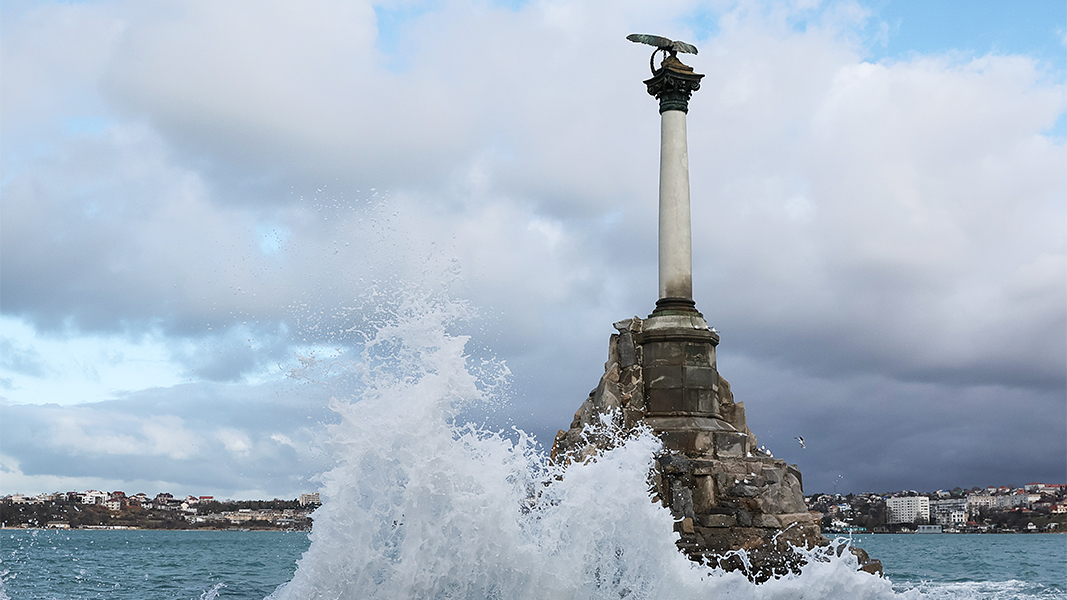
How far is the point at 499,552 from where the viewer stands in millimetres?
8031

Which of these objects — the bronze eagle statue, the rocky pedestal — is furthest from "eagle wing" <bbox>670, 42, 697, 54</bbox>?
the rocky pedestal

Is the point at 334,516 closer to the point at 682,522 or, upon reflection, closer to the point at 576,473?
the point at 576,473

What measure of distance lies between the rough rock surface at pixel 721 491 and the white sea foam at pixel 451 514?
242 centimetres

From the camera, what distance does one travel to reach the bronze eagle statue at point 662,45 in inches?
597

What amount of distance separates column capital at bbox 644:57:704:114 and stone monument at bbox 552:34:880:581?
0.02m

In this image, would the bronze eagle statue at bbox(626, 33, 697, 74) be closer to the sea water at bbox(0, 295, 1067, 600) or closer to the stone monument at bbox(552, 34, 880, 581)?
the stone monument at bbox(552, 34, 880, 581)

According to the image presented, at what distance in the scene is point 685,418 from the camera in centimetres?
1366

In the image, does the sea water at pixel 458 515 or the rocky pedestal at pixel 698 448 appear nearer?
the sea water at pixel 458 515

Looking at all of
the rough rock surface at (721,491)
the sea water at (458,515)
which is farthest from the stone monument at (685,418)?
the sea water at (458,515)

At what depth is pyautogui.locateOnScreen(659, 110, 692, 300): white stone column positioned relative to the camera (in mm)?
14453

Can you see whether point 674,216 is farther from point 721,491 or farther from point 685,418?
point 721,491

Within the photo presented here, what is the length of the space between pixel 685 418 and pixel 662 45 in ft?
20.3

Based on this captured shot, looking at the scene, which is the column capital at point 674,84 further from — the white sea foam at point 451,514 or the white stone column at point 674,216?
the white sea foam at point 451,514

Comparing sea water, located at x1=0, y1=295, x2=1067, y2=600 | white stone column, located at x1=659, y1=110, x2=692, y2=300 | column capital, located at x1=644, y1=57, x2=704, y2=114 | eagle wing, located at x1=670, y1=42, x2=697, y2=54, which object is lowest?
sea water, located at x1=0, y1=295, x2=1067, y2=600
